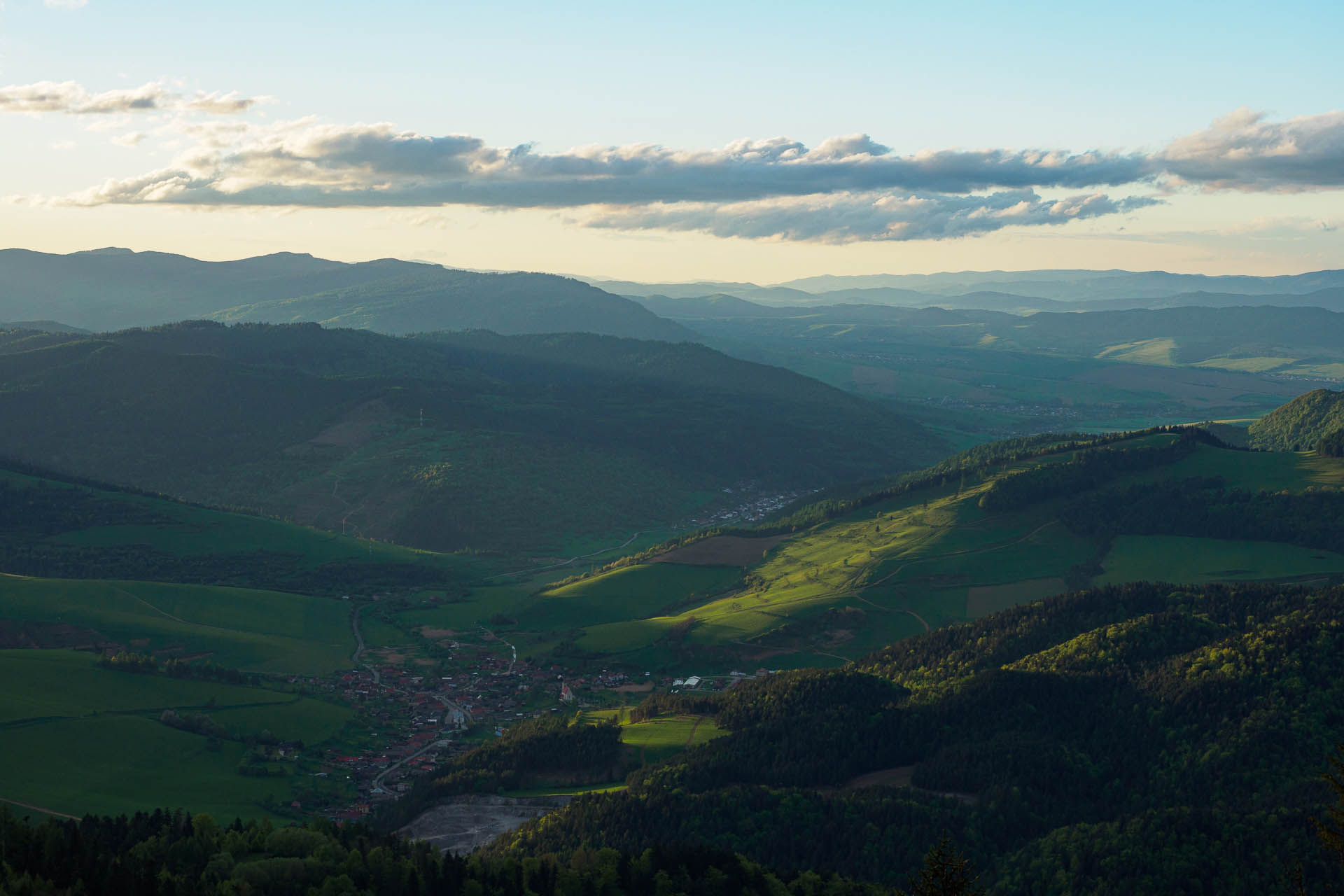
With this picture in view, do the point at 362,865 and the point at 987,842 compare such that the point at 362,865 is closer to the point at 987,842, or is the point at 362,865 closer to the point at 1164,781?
the point at 987,842

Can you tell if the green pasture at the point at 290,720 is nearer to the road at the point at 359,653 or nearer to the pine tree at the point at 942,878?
the road at the point at 359,653

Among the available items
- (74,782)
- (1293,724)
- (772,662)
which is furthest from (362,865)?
(772,662)

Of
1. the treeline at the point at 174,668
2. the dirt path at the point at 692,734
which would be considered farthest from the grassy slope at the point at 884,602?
the treeline at the point at 174,668

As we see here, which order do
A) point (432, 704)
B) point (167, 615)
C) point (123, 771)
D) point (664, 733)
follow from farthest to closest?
point (167, 615) → point (432, 704) → point (664, 733) → point (123, 771)

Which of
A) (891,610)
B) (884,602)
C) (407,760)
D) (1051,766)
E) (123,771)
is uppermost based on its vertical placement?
(1051,766)

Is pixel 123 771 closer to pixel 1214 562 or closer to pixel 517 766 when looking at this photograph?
pixel 517 766

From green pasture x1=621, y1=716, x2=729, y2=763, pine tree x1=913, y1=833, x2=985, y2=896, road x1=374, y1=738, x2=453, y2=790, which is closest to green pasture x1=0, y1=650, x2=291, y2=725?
road x1=374, y1=738, x2=453, y2=790

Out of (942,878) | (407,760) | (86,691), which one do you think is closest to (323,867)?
(942,878)
